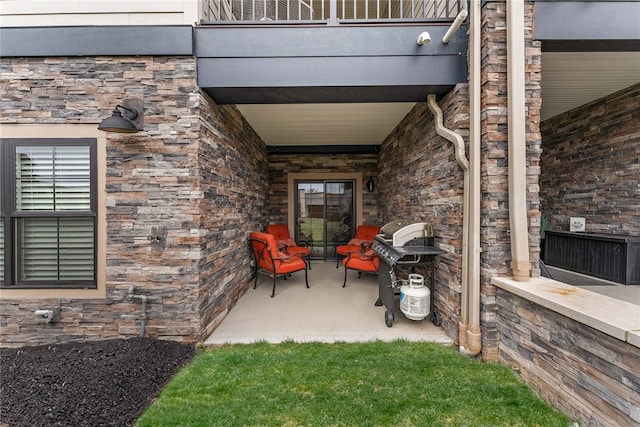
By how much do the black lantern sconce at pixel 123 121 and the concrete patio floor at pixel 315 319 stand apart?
2217 millimetres

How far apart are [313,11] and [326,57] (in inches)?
115

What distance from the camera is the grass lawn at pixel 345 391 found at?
1609 millimetres

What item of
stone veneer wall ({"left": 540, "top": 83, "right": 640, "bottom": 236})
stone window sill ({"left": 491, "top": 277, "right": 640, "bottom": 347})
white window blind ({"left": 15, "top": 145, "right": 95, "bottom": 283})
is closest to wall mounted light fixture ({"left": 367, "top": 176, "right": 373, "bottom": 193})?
stone veneer wall ({"left": 540, "top": 83, "right": 640, "bottom": 236})

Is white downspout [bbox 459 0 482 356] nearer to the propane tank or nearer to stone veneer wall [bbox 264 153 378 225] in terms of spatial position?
the propane tank

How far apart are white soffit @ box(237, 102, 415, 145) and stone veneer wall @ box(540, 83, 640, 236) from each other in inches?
117

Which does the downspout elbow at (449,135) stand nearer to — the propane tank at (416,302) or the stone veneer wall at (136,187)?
the propane tank at (416,302)

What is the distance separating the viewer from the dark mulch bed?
1605 mm

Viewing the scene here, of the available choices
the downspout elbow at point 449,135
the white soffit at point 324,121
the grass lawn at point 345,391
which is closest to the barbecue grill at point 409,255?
the grass lawn at point 345,391

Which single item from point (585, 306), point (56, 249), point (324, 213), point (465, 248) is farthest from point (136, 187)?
point (324, 213)

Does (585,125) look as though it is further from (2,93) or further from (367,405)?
(2,93)

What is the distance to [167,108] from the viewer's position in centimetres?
246

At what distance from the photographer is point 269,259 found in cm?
396

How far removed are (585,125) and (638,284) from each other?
2468mm

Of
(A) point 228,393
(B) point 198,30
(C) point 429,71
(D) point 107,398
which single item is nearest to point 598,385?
(A) point 228,393
